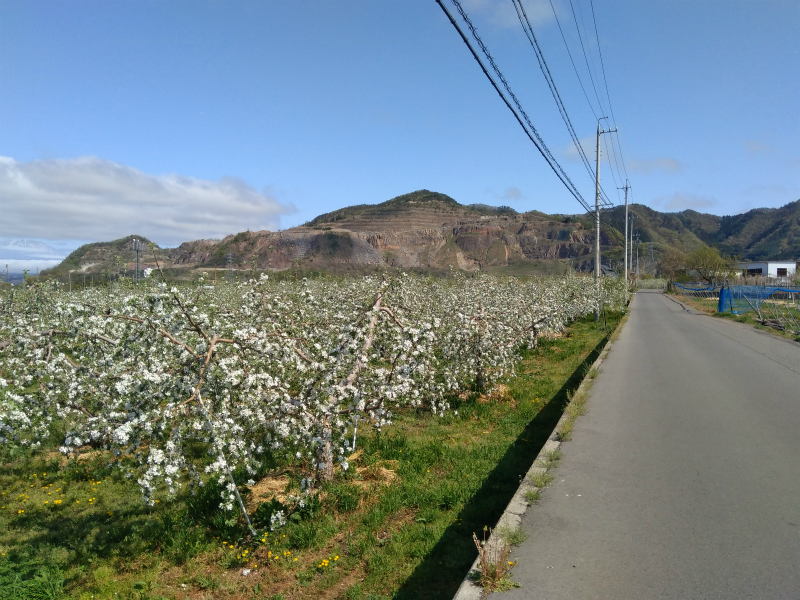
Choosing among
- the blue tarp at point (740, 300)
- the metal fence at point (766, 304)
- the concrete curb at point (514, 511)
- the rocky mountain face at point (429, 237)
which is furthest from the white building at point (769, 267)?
the concrete curb at point (514, 511)

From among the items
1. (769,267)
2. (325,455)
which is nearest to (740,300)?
A: (325,455)

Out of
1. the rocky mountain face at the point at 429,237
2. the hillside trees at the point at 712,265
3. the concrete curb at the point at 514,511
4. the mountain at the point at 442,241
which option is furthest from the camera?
the hillside trees at the point at 712,265

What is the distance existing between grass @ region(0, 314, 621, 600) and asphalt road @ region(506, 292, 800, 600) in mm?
939

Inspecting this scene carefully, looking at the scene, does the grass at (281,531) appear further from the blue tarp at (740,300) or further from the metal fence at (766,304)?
Result: the blue tarp at (740,300)

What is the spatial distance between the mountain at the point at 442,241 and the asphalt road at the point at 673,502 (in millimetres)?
24644

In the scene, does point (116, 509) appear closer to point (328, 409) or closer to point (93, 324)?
point (93, 324)

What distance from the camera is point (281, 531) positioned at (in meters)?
5.41

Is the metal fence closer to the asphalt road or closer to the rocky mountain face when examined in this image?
the asphalt road

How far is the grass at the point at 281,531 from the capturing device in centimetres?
467

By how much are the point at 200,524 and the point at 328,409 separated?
2107 mm

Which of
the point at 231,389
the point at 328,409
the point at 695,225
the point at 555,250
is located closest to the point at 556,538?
the point at 328,409

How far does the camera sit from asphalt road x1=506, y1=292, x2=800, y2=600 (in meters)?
3.74

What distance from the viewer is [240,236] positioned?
130ft

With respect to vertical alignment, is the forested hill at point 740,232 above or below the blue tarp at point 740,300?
above
